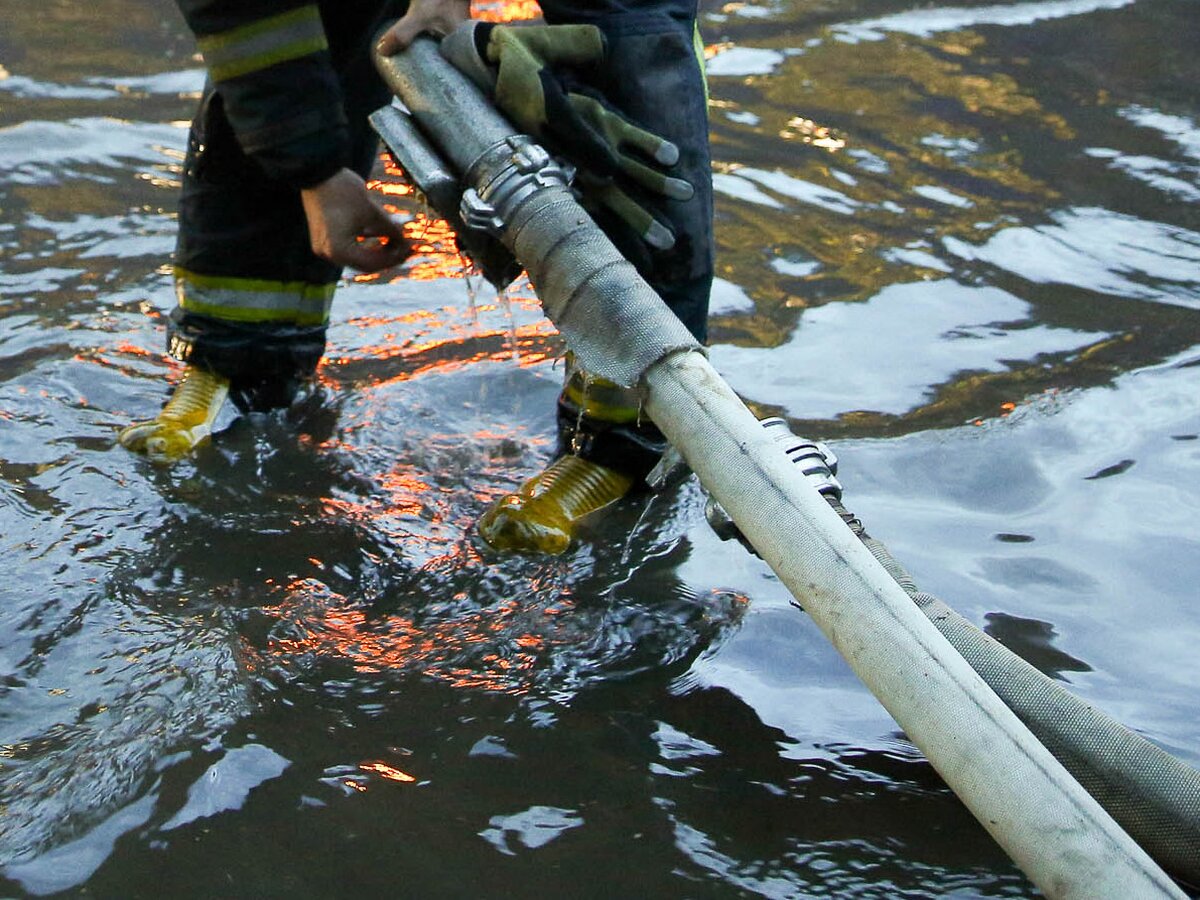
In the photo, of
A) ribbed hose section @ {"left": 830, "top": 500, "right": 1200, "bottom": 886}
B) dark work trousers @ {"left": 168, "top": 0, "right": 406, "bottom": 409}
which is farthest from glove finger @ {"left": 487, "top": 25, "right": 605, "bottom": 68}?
ribbed hose section @ {"left": 830, "top": 500, "right": 1200, "bottom": 886}

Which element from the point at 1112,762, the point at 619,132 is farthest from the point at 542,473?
the point at 1112,762

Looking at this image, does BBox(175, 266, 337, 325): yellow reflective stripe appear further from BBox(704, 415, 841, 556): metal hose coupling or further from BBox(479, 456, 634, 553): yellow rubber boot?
BBox(704, 415, 841, 556): metal hose coupling

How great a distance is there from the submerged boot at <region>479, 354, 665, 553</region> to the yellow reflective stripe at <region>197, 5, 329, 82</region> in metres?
0.68

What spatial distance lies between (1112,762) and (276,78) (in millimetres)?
1615

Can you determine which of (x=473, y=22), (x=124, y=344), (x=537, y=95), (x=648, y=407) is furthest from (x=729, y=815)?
(x=124, y=344)

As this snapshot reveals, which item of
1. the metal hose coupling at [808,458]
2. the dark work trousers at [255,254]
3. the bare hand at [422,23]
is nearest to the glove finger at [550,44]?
the bare hand at [422,23]

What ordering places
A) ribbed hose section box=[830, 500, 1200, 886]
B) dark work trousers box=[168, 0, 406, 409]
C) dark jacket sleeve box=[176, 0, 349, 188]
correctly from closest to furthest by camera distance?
ribbed hose section box=[830, 500, 1200, 886]
dark jacket sleeve box=[176, 0, 349, 188]
dark work trousers box=[168, 0, 406, 409]

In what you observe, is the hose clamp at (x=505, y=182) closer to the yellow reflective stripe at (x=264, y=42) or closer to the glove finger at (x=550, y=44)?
the glove finger at (x=550, y=44)

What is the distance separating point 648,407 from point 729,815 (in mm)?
479

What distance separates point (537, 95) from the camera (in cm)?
199

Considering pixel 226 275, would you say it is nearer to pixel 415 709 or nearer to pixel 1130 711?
pixel 415 709

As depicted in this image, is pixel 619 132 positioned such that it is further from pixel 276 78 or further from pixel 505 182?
pixel 276 78

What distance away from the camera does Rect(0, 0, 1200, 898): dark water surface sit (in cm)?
152

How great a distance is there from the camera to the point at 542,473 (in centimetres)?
235
